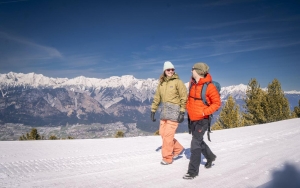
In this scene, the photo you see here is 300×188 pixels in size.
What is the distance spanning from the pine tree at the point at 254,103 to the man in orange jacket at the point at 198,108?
34510 millimetres

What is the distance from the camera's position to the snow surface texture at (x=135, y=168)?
3.69 metres

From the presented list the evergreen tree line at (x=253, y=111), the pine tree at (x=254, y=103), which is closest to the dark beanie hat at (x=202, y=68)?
the evergreen tree line at (x=253, y=111)

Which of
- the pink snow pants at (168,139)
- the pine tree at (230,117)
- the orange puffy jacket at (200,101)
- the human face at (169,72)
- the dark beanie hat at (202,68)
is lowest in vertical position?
the pine tree at (230,117)

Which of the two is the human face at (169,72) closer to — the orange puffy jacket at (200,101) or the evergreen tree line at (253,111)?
the orange puffy jacket at (200,101)

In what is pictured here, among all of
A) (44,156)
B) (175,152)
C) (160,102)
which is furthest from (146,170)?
(44,156)

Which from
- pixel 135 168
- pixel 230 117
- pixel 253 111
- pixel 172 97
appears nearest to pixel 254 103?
pixel 253 111

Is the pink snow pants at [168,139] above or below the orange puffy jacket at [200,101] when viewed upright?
below

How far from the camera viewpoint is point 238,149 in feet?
21.2

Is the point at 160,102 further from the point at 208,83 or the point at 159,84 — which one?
the point at 208,83

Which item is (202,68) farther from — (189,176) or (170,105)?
(189,176)

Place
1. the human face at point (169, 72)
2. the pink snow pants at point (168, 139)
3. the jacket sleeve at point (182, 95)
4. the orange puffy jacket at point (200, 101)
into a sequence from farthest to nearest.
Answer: the human face at point (169, 72)
the pink snow pants at point (168, 139)
the jacket sleeve at point (182, 95)
the orange puffy jacket at point (200, 101)

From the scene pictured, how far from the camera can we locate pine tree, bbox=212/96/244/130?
36.1 metres

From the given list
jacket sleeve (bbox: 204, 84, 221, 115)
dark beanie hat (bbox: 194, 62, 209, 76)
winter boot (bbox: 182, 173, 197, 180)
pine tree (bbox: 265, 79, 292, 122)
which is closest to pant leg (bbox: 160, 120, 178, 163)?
winter boot (bbox: 182, 173, 197, 180)

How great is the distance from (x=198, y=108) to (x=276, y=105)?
3892 cm
